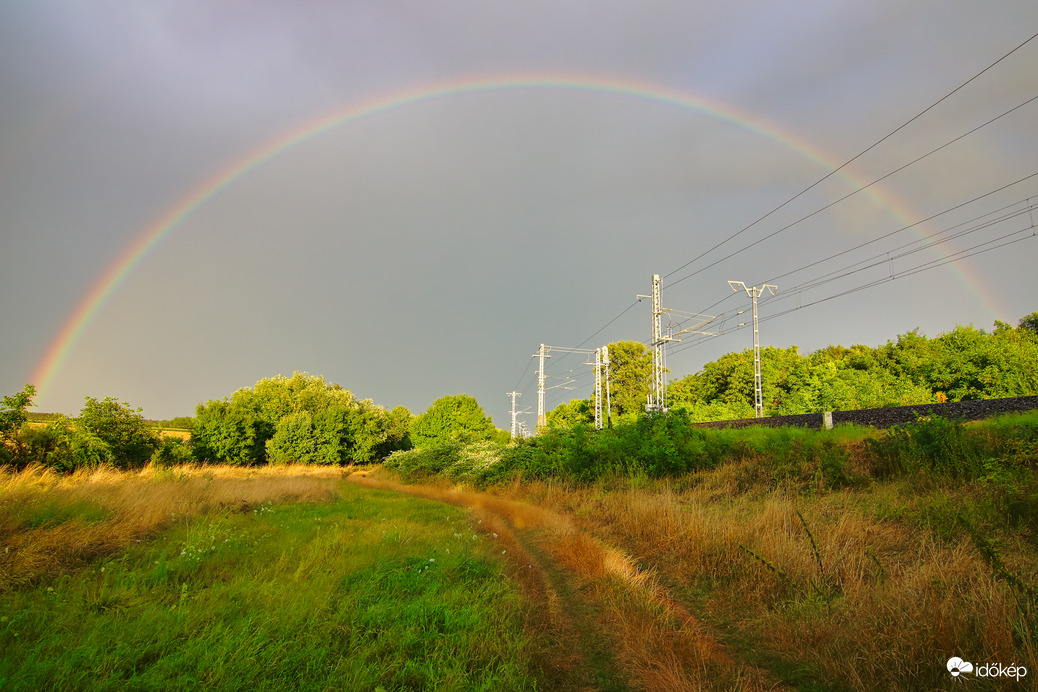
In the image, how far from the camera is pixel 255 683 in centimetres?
372

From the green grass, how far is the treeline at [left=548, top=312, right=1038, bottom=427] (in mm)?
15080

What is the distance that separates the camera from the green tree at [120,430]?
23.2 meters

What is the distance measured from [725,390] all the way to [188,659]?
63.0 meters

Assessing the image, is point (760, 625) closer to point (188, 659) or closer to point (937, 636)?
point (937, 636)

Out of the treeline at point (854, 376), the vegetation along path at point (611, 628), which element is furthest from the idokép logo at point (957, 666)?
the treeline at point (854, 376)

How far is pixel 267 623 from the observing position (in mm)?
4688

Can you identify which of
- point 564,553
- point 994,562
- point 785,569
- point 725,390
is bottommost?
point 564,553

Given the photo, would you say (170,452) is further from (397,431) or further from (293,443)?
(397,431)

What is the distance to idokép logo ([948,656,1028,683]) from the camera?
11.3ft

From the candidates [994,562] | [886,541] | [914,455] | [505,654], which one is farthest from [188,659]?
[914,455]

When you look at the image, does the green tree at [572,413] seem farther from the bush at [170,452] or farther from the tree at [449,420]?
the bush at [170,452]

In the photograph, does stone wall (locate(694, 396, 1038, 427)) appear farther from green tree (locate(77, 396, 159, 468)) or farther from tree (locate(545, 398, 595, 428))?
tree (locate(545, 398, 595, 428))

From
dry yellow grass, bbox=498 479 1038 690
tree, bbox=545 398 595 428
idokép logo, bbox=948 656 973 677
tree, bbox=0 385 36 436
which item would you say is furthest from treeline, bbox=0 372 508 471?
idokép logo, bbox=948 656 973 677

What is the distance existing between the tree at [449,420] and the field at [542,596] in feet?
182
